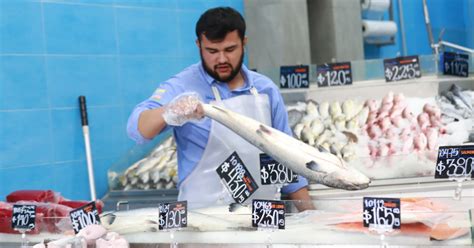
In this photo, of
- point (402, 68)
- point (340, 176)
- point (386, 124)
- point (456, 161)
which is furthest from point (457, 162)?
point (402, 68)

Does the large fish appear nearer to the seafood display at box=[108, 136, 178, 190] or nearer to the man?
the man

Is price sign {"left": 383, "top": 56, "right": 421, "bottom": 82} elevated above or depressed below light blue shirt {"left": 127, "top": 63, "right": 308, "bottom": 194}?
above

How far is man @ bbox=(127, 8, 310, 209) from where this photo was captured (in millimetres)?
2990

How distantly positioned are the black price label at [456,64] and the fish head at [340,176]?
3303 mm

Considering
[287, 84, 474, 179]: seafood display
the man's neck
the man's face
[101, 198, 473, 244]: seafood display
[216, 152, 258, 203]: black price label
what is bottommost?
[101, 198, 473, 244]: seafood display

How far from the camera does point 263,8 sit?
744cm

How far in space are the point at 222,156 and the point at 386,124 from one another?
7.63 ft

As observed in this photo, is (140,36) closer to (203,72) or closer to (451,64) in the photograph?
(451,64)

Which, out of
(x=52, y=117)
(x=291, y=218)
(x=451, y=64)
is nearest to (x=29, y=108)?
(x=52, y=117)

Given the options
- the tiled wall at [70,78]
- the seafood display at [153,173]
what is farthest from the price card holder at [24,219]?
the tiled wall at [70,78]

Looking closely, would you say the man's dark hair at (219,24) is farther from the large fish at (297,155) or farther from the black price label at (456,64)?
the black price label at (456,64)

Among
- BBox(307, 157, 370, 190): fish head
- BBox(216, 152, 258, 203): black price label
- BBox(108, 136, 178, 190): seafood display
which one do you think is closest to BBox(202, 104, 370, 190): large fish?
BBox(307, 157, 370, 190): fish head

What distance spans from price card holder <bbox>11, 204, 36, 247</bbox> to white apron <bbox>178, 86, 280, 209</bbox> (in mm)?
774

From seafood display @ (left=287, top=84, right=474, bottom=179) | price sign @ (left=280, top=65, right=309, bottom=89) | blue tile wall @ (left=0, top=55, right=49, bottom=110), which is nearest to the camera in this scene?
seafood display @ (left=287, top=84, right=474, bottom=179)
